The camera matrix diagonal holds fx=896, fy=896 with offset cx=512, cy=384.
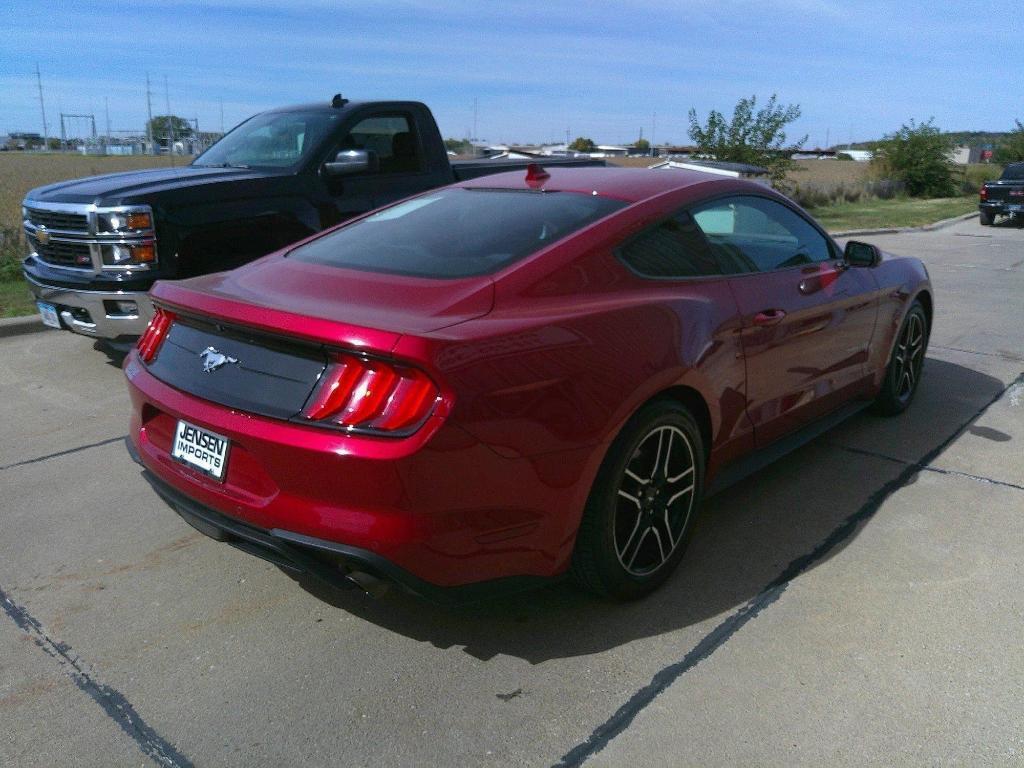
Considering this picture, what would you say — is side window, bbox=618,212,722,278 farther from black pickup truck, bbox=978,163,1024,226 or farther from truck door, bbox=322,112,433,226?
black pickup truck, bbox=978,163,1024,226

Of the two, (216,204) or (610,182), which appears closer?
(610,182)

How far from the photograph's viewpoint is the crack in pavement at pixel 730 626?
265cm

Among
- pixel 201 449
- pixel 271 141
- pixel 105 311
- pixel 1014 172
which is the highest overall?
pixel 271 141

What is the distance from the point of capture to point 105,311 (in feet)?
19.5

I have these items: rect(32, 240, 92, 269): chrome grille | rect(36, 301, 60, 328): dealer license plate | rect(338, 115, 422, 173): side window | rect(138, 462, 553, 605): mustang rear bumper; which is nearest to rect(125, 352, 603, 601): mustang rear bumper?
rect(138, 462, 553, 605): mustang rear bumper

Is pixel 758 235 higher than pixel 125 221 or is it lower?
higher

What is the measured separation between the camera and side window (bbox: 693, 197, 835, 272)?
390 centimetres

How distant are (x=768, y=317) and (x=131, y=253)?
4.17m

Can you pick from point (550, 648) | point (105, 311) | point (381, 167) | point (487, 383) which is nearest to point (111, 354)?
point (105, 311)

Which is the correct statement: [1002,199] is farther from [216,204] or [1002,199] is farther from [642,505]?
[642,505]

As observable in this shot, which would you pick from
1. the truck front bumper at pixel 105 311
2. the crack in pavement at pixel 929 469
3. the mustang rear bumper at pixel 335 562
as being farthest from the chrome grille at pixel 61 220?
the crack in pavement at pixel 929 469

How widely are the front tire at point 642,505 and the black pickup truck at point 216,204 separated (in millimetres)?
Answer: 3906

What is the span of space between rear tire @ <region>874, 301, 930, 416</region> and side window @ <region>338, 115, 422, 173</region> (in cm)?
421

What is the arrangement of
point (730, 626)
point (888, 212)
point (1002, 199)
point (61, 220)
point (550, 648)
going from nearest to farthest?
point (550, 648)
point (730, 626)
point (61, 220)
point (1002, 199)
point (888, 212)
